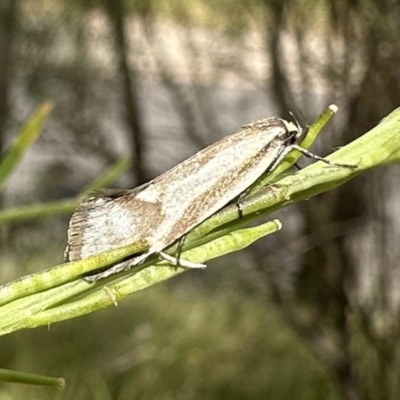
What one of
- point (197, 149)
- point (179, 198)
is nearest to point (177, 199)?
point (179, 198)

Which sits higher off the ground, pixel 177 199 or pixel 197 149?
pixel 197 149

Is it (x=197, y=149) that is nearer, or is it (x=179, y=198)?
(x=179, y=198)

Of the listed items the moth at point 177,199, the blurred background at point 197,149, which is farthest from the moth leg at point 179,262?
the blurred background at point 197,149

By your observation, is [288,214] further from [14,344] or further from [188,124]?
[14,344]

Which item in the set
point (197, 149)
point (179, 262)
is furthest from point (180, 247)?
point (197, 149)

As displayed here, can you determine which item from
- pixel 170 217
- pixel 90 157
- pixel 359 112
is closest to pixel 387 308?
pixel 359 112

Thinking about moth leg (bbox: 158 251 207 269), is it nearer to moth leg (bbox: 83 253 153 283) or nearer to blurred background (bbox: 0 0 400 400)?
moth leg (bbox: 83 253 153 283)

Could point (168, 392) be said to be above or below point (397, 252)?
below

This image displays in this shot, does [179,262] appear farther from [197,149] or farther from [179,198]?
[197,149]

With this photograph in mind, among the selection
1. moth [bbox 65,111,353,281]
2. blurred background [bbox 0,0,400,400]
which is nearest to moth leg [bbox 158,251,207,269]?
moth [bbox 65,111,353,281]
